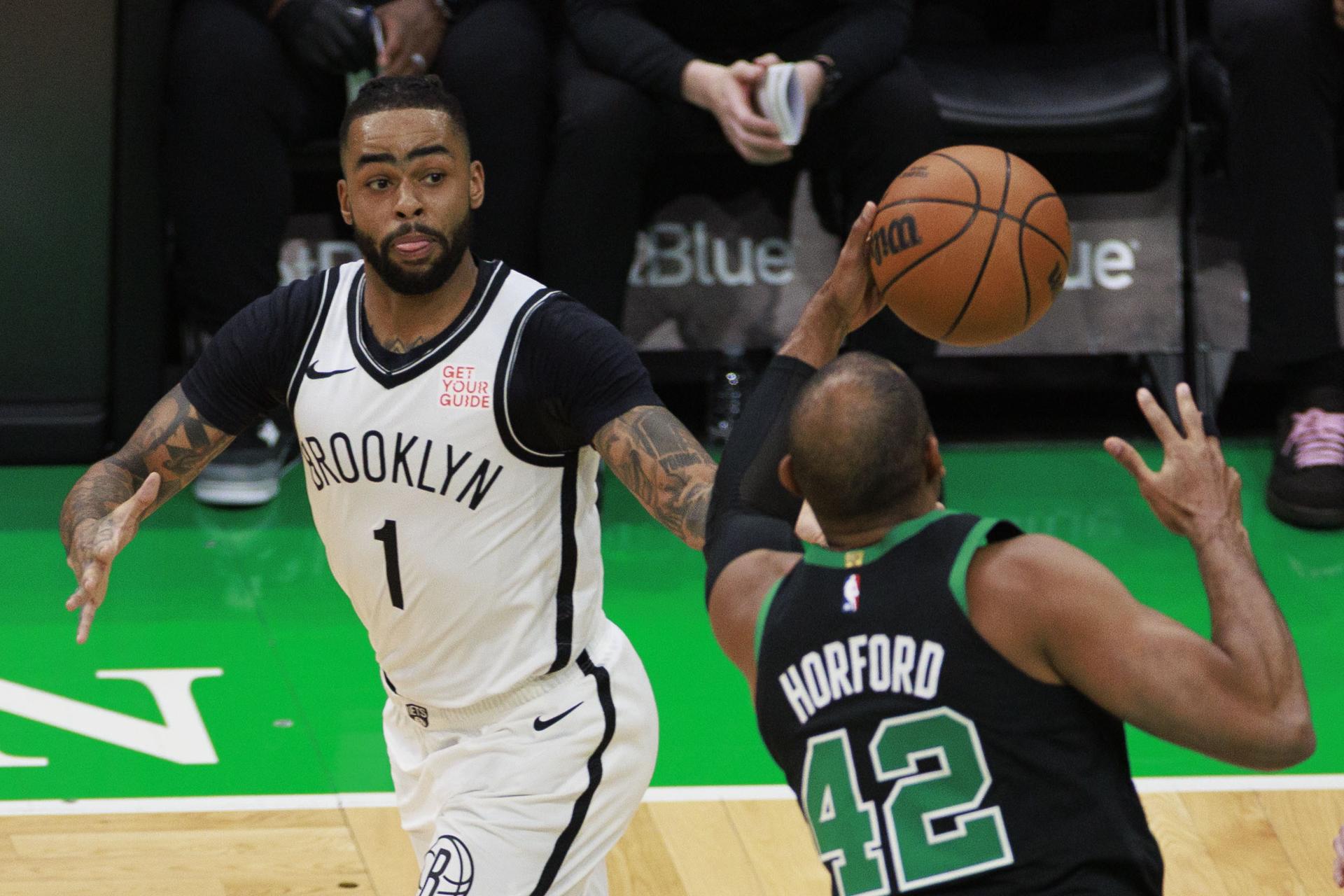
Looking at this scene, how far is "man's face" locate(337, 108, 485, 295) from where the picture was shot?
10.5 feet

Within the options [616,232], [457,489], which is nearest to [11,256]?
[616,232]

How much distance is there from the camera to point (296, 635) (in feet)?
16.1

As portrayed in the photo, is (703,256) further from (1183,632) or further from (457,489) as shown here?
(1183,632)

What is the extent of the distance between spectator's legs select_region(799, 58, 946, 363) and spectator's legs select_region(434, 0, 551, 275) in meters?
0.84

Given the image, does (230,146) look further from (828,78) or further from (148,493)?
(148,493)

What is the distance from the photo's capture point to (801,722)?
2.34 meters

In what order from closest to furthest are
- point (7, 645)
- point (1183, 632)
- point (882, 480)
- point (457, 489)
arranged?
point (1183, 632) → point (882, 480) → point (457, 489) → point (7, 645)

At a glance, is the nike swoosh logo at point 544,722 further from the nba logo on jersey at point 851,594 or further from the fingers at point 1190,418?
the fingers at point 1190,418

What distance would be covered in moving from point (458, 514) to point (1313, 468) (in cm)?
327

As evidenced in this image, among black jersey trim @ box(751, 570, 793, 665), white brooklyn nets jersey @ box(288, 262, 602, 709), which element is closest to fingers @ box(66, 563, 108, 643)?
white brooklyn nets jersey @ box(288, 262, 602, 709)

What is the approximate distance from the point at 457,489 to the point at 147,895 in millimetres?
1222

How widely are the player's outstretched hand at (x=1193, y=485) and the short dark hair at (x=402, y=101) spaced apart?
149cm

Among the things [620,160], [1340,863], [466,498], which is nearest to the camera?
[1340,863]

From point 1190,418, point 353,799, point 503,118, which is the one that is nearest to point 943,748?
point 1190,418
